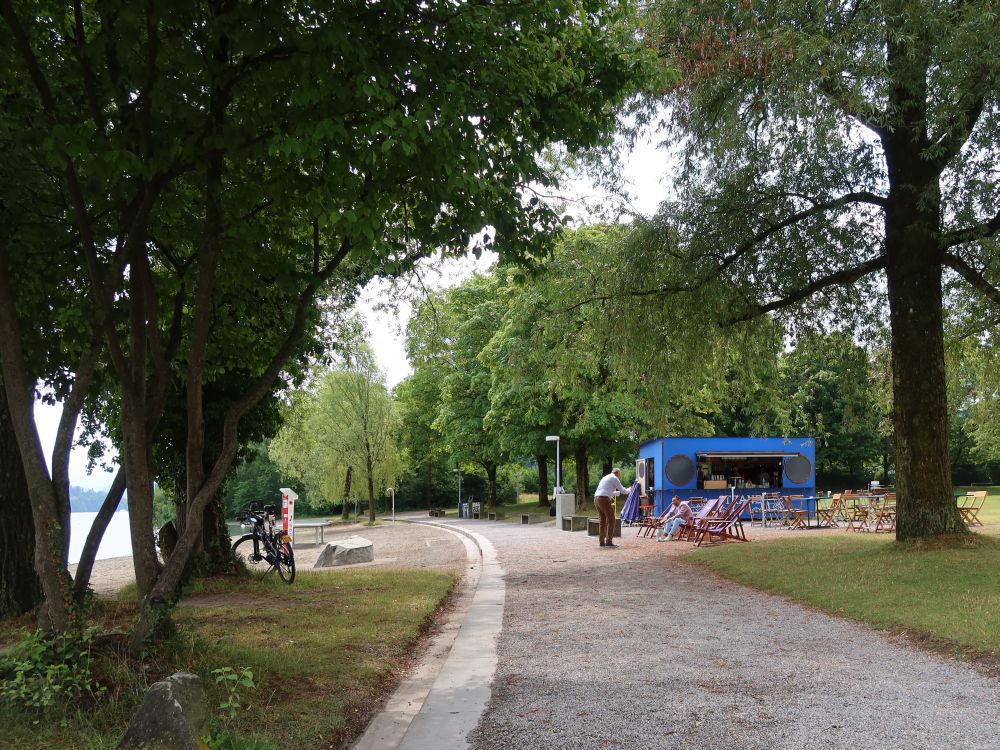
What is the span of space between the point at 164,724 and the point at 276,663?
8.10 feet

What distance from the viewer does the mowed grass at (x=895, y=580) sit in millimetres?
A: 7387

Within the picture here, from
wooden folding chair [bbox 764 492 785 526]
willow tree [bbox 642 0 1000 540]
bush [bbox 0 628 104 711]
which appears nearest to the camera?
bush [bbox 0 628 104 711]

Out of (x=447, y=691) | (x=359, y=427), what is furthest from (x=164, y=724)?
(x=359, y=427)

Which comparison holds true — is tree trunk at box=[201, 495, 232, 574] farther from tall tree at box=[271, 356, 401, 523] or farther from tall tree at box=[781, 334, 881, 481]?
tall tree at box=[271, 356, 401, 523]

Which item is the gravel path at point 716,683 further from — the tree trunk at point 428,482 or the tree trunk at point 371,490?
the tree trunk at point 428,482

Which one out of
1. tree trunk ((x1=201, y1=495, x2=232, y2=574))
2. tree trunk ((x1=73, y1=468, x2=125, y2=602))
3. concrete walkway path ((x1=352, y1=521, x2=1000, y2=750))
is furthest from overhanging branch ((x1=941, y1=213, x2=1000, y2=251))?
tree trunk ((x1=201, y1=495, x2=232, y2=574))

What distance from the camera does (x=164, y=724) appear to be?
3.75 m

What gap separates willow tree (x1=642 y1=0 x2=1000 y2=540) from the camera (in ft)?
34.0

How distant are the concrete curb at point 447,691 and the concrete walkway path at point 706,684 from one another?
28mm

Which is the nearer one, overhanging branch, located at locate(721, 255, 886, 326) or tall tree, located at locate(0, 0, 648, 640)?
tall tree, located at locate(0, 0, 648, 640)

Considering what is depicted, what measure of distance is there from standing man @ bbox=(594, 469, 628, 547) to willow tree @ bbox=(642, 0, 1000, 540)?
4459 millimetres

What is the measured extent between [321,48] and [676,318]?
406 inches

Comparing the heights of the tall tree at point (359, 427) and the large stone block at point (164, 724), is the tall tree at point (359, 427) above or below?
above

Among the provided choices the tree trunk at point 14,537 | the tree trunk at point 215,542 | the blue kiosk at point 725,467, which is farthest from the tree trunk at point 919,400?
the blue kiosk at point 725,467
